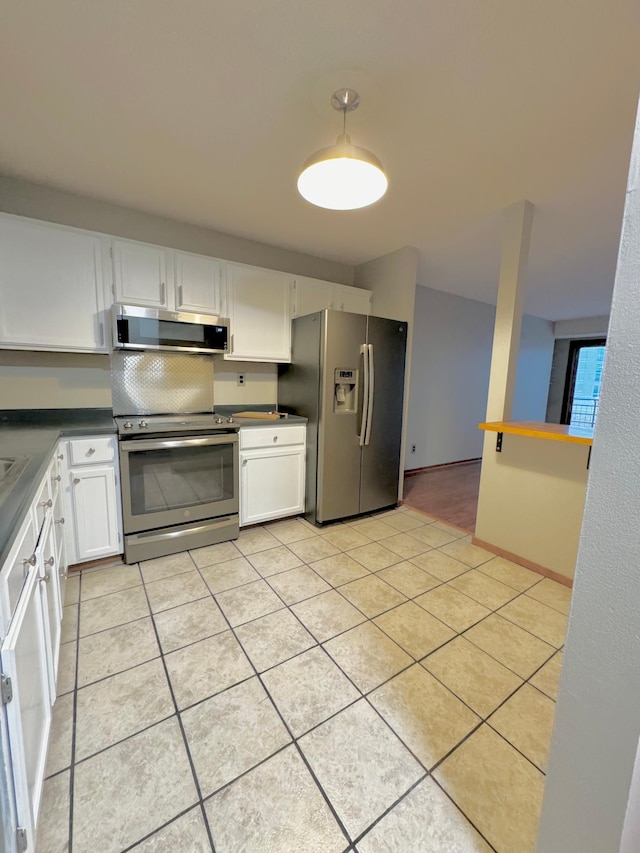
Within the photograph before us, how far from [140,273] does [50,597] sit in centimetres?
215

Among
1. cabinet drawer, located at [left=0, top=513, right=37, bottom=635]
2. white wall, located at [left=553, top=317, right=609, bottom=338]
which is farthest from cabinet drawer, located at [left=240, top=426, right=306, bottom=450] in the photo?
white wall, located at [left=553, top=317, right=609, bottom=338]

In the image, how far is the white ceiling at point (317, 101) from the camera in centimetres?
125

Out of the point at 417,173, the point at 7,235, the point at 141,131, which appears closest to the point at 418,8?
the point at 417,173

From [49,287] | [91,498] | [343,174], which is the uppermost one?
[343,174]

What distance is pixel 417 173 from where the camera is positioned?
83.5 inches

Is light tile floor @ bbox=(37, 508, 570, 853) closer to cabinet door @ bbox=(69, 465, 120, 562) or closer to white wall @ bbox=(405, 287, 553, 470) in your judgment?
cabinet door @ bbox=(69, 465, 120, 562)

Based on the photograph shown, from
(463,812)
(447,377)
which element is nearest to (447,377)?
(447,377)

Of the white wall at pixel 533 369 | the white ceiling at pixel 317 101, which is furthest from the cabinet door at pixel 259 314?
the white wall at pixel 533 369

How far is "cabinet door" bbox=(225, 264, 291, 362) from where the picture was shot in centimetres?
297

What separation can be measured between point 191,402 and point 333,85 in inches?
89.2

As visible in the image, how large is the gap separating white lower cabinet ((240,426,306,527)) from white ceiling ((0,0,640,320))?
171 cm

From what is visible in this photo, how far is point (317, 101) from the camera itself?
1.58 meters

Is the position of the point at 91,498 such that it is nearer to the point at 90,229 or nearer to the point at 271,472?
the point at 271,472

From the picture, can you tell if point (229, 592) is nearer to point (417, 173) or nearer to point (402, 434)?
point (402, 434)
